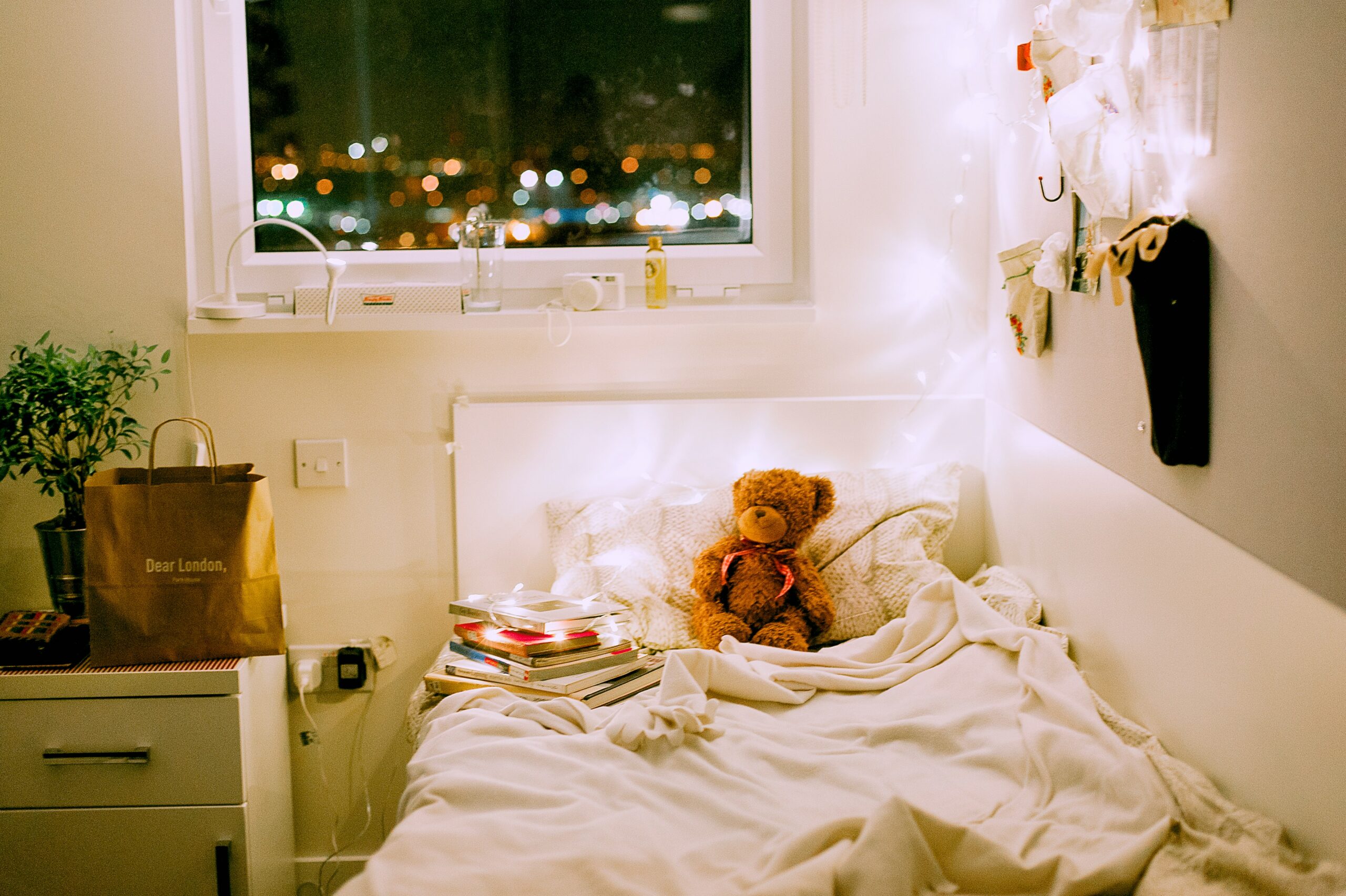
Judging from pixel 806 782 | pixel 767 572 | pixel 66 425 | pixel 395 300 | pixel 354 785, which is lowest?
pixel 354 785

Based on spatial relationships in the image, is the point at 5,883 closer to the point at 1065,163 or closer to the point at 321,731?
the point at 321,731

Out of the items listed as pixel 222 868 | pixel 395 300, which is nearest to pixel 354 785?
pixel 222 868

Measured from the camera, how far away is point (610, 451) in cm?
211

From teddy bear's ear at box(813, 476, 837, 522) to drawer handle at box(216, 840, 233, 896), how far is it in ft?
3.78

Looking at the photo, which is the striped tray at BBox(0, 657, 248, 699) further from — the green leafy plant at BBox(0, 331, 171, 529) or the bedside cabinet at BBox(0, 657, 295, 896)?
the green leafy plant at BBox(0, 331, 171, 529)

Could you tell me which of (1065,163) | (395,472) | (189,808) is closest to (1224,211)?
(1065,163)

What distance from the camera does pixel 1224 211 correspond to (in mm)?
1123

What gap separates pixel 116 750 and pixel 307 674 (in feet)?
1.43

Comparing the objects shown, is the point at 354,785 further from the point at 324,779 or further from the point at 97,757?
the point at 97,757

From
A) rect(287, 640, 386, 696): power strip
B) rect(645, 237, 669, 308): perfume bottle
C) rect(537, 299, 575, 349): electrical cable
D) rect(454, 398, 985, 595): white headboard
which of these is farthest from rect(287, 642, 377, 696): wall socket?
rect(645, 237, 669, 308): perfume bottle

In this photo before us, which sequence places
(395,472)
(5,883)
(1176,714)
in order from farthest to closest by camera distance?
1. (395,472)
2. (5,883)
3. (1176,714)

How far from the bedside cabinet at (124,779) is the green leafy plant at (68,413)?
351mm

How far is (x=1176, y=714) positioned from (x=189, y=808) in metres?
1.53

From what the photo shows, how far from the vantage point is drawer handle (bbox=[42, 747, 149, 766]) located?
172cm
